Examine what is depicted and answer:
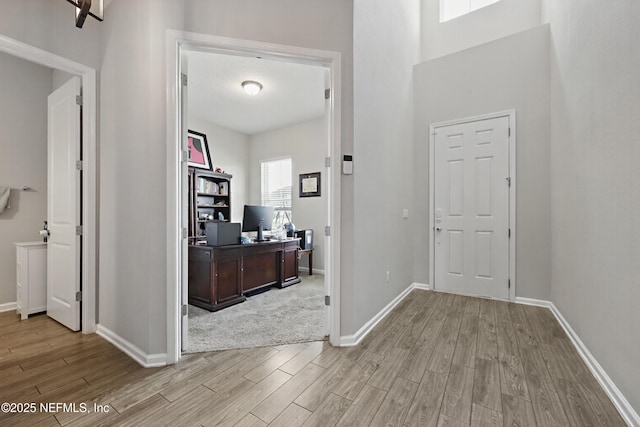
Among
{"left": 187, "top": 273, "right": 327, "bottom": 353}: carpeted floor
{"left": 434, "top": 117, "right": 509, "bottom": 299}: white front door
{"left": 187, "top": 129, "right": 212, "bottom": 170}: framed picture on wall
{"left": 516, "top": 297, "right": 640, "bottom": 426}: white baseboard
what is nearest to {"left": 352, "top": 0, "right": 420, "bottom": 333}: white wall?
{"left": 434, "top": 117, "right": 509, "bottom": 299}: white front door

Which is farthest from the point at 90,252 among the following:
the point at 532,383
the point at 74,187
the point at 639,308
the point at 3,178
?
the point at 639,308

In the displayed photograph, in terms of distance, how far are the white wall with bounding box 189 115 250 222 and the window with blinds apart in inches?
17.3

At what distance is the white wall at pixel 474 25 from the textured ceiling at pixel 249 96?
5.82 feet

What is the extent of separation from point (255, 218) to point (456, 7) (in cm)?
422

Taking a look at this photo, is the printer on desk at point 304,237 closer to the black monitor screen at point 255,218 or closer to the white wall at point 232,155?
the black monitor screen at point 255,218

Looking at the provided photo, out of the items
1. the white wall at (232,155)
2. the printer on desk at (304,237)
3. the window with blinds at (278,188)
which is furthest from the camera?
the window with blinds at (278,188)

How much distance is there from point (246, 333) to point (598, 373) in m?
2.51

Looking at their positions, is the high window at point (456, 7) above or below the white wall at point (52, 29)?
above

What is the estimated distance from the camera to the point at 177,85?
6.32 feet

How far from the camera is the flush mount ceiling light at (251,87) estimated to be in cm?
373

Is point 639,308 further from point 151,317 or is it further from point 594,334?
point 151,317

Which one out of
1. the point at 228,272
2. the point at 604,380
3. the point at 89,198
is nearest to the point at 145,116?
the point at 89,198

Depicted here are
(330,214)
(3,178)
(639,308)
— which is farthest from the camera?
(3,178)

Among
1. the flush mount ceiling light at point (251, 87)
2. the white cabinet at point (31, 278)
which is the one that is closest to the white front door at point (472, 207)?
the flush mount ceiling light at point (251, 87)
